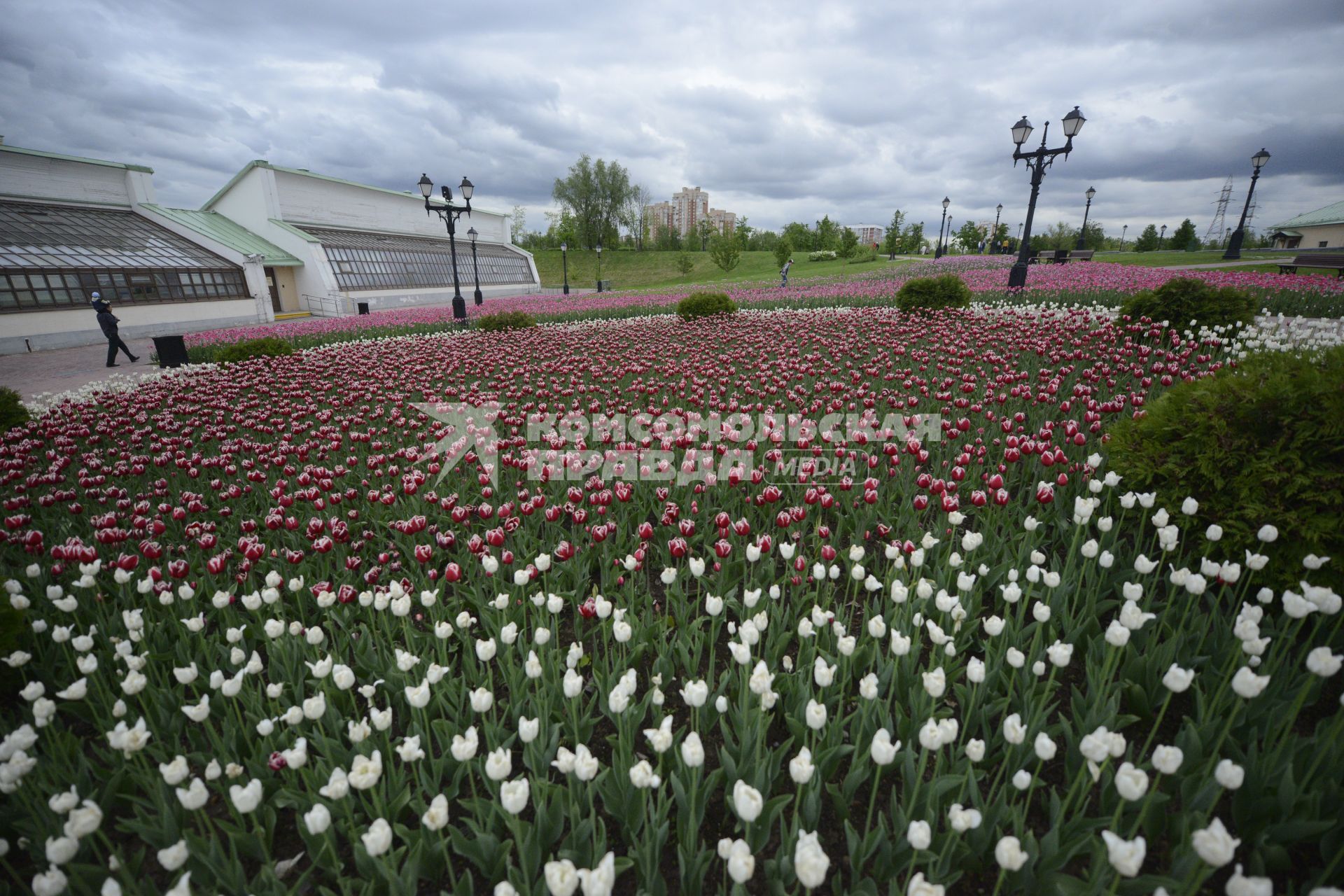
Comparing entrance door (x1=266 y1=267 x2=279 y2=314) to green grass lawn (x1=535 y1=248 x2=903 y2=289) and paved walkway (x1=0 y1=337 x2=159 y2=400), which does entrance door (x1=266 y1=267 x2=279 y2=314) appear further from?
green grass lawn (x1=535 y1=248 x2=903 y2=289)

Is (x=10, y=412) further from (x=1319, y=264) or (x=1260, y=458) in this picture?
(x=1319, y=264)

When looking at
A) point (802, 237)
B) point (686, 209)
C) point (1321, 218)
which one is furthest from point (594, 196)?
point (686, 209)

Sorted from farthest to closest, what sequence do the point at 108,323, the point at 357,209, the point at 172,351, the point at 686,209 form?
the point at 686,209 → the point at 357,209 → the point at 108,323 → the point at 172,351

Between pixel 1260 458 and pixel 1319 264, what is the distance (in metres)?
27.1

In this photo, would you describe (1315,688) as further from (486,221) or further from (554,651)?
(486,221)

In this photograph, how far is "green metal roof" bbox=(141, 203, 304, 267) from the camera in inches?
1148

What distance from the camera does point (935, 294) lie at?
Result: 1412cm

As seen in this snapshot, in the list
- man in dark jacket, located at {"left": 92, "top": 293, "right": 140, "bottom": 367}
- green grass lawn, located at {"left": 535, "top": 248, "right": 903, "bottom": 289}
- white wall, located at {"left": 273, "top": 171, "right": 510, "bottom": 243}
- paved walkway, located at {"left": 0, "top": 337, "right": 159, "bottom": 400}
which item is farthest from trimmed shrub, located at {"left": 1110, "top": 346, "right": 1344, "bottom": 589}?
green grass lawn, located at {"left": 535, "top": 248, "right": 903, "bottom": 289}

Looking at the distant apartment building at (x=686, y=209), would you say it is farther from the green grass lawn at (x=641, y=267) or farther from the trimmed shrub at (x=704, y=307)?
the trimmed shrub at (x=704, y=307)

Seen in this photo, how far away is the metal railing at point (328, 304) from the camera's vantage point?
32.3 meters

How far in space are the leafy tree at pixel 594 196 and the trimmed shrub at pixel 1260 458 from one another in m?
68.3

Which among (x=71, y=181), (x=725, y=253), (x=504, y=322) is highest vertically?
(x=71, y=181)

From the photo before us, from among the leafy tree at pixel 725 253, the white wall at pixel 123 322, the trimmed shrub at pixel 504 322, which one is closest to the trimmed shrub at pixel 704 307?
the trimmed shrub at pixel 504 322

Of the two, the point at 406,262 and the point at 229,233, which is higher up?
the point at 229,233
